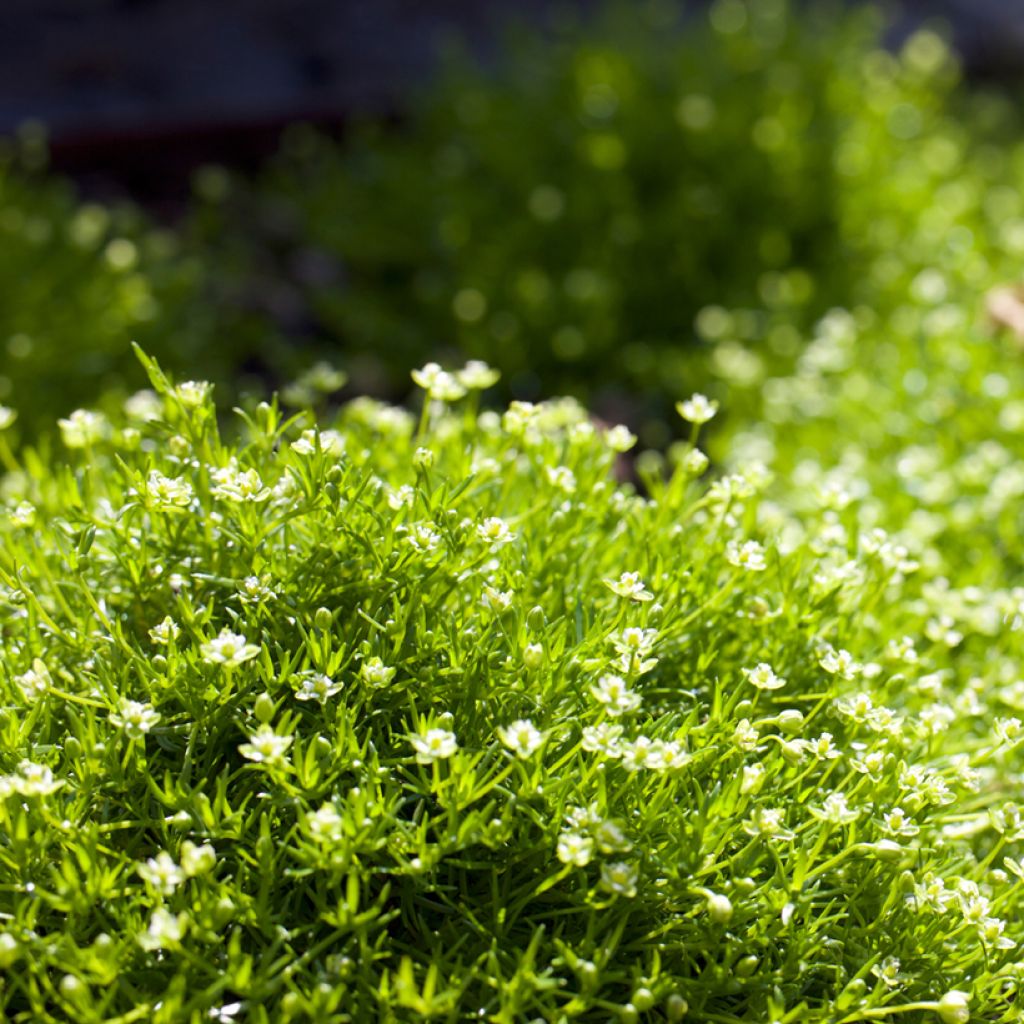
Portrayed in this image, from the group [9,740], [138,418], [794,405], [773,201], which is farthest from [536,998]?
[773,201]

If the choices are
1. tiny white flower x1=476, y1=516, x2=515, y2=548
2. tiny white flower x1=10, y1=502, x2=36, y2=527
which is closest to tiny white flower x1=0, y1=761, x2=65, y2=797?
tiny white flower x1=10, y1=502, x2=36, y2=527

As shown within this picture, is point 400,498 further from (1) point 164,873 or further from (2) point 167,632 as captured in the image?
(1) point 164,873

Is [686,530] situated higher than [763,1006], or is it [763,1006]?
[686,530]

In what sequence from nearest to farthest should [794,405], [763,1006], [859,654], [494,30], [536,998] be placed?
[536,998] → [763,1006] → [859,654] → [794,405] → [494,30]

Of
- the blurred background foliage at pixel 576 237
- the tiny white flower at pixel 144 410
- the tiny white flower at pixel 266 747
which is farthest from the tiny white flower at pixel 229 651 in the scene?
the blurred background foliage at pixel 576 237

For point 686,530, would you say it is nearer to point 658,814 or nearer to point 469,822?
A: point 658,814

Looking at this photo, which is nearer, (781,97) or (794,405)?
(794,405)

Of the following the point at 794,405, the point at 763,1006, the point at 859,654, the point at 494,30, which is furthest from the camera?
the point at 494,30

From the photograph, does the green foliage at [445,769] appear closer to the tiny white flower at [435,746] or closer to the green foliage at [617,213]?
the tiny white flower at [435,746]
